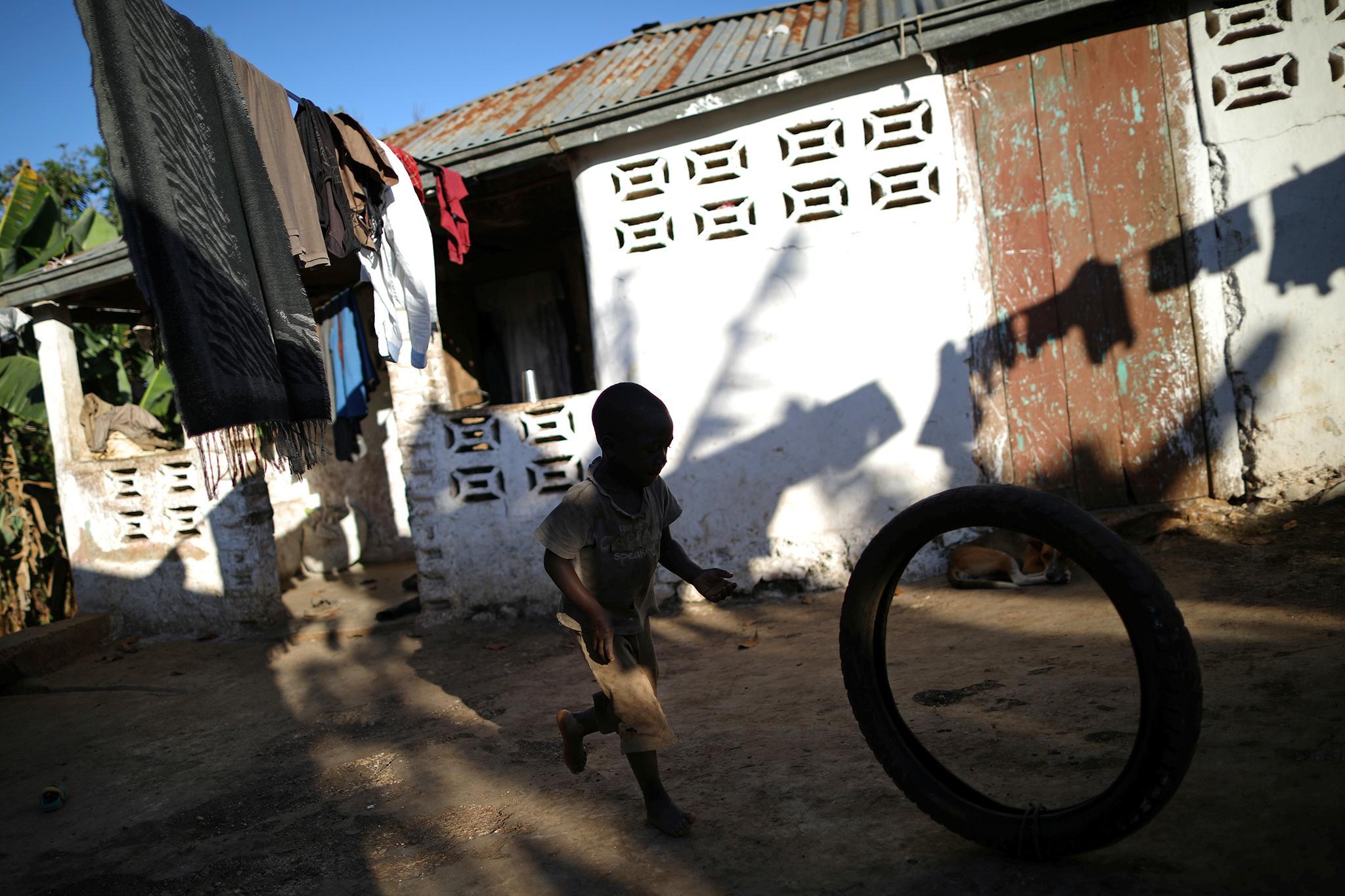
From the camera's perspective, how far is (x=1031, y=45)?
5.20m

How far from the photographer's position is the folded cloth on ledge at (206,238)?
121 inches

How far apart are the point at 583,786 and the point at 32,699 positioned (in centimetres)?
515

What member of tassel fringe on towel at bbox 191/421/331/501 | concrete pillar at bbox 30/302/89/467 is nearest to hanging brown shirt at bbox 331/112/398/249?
tassel fringe on towel at bbox 191/421/331/501

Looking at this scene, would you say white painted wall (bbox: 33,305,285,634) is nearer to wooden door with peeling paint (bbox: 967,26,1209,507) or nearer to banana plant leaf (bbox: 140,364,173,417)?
banana plant leaf (bbox: 140,364,173,417)

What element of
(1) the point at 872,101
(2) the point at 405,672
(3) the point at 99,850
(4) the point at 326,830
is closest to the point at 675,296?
(1) the point at 872,101

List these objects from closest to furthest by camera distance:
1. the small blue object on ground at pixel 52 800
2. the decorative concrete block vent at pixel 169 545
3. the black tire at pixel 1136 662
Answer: the black tire at pixel 1136 662
the small blue object on ground at pixel 52 800
the decorative concrete block vent at pixel 169 545

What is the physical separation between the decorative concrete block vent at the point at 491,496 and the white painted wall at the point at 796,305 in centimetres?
63

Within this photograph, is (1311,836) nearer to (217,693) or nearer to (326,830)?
(326,830)

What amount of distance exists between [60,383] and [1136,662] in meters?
Answer: 8.88

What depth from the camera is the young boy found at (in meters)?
2.39

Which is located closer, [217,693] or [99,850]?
[99,850]

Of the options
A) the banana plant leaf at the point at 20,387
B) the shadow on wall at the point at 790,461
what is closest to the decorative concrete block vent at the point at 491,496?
the shadow on wall at the point at 790,461

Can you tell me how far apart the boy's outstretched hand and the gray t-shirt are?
234mm

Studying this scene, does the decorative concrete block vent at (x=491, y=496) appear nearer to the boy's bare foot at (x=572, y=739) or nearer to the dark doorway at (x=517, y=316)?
the dark doorway at (x=517, y=316)
